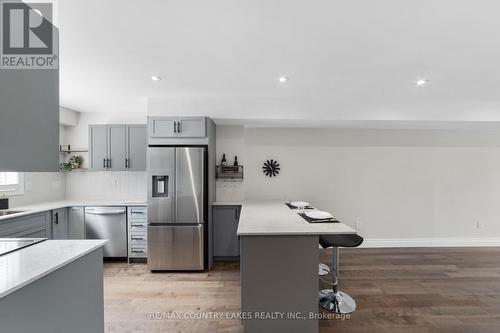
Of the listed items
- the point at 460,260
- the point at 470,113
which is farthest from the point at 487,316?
the point at 470,113

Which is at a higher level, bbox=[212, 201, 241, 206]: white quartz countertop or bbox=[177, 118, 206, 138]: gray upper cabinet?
bbox=[177, 118, 206, 138]: gray upper cabinet

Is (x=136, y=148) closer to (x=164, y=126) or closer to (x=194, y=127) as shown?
(x=164, y=126)

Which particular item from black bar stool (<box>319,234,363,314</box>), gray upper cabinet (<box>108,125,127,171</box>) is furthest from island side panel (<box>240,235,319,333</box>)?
gray upper cabinet (<box>108,125,127,171</box>)

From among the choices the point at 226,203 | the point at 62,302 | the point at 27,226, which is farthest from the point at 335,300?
the point at 27,226

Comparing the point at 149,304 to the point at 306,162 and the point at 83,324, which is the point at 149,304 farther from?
the point at 306,162

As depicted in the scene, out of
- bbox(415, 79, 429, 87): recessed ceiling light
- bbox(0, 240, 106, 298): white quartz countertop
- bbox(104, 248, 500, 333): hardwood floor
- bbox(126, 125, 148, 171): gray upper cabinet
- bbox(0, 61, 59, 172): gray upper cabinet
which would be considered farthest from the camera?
bbox(126, 125, 148, 171): gray upper cabinet

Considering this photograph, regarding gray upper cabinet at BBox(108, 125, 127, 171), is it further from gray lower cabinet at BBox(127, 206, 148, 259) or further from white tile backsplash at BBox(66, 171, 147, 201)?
gray lower cabinet at BBox(127, 206, 148, 259)

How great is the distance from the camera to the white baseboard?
4234 mm

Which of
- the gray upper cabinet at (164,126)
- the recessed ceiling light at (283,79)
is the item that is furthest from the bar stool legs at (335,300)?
the gray upper cabinet at (164,126)

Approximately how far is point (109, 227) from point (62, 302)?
2452mm

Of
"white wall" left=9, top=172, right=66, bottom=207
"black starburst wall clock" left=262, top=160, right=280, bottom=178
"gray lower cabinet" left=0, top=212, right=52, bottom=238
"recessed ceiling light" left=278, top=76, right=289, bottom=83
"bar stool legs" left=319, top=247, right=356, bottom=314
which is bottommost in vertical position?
"bar stool legs" left=319, top=247, right=356, bottom=314

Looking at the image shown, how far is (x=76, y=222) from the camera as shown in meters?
3.57

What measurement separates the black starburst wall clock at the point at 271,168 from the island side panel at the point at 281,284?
7.19 ft

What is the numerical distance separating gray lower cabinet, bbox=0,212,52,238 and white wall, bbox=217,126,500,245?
9.48 ft
